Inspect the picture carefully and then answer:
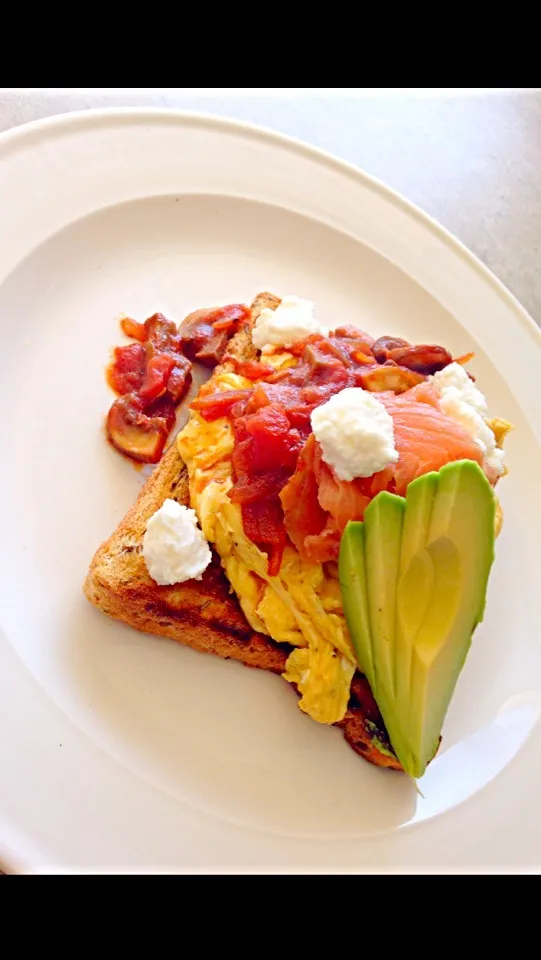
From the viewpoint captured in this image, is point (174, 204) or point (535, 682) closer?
point (535, 682)

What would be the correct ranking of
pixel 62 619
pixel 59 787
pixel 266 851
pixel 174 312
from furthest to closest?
1. pixel 174 312
2. pixel 62 619
3. pixel 266 851
4. pixel 59 787

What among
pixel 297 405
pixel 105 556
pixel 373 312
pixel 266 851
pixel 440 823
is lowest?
pixel 266 851

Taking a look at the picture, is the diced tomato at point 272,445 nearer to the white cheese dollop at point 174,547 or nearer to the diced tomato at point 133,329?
the white cheese dollop at point 174,547

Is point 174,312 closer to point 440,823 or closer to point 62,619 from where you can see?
point 62,619

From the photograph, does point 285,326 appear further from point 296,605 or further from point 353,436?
point 296,605

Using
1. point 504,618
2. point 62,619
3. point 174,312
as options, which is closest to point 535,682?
point 504,618
